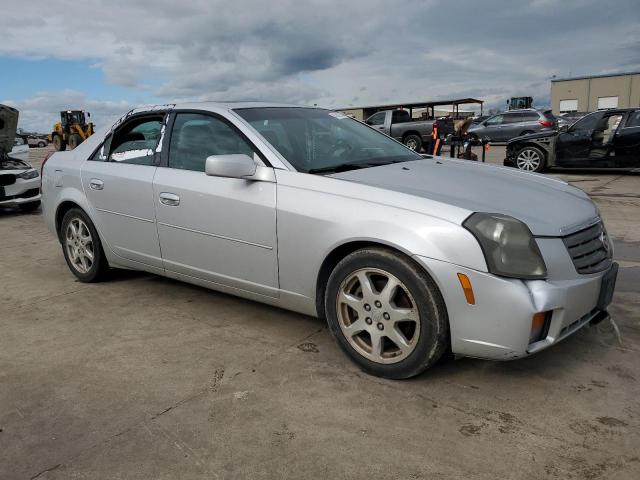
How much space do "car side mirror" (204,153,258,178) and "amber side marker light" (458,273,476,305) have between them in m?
1.36

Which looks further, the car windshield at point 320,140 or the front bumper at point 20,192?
the front bumper at point 20,192

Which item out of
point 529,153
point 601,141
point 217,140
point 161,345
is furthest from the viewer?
point 529,153

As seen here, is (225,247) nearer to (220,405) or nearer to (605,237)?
(220,405)

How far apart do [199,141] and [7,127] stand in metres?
6.15

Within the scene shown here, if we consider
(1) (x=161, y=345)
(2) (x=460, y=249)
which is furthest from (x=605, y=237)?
(1) (x=161, y=345)

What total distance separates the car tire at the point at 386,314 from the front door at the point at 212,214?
52cm

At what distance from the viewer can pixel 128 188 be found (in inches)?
159

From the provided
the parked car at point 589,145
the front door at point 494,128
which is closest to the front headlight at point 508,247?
the parked car at point 589,145

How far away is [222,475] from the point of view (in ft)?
7.11

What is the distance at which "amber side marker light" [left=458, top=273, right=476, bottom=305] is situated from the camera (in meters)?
2.52

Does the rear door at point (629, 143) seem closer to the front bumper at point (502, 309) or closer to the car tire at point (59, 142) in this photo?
the front bumper at point (502, 309)

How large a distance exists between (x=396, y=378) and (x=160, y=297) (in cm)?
224

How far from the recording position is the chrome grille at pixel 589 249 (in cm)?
272

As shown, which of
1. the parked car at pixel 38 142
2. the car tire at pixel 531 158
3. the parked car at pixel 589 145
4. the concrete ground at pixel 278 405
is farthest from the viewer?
the parked car at pixel 38 142
